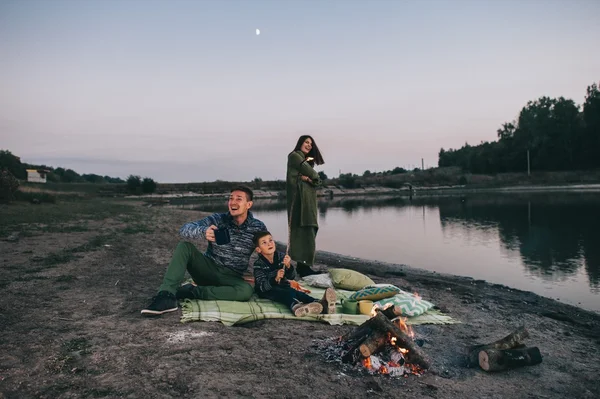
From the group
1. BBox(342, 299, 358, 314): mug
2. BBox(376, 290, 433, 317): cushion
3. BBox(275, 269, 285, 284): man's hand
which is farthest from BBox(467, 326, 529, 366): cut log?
BBox(275, 269, 285, 284): man's hand

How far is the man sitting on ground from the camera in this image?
16.0 ft

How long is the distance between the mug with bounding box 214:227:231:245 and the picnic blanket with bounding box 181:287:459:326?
0.79 meters

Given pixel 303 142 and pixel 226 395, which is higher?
pixel 303 142

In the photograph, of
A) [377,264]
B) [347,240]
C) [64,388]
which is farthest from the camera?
[347,240]

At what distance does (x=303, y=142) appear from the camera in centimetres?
736

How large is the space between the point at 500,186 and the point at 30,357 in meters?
66.3

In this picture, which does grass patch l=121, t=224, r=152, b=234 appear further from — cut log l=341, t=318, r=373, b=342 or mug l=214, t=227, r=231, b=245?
cut log l=341, t=318, r=373, b=342

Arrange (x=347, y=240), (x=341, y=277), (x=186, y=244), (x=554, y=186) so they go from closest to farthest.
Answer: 1. (x=186, y=244)
2. (x=341, y=277)
3. (x=347, y=240)
4. (x=554, y=186)

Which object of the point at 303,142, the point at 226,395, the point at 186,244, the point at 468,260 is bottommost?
the point at 468,260

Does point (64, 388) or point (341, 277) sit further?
point (341, 277)

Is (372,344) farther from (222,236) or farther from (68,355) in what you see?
(68,355)

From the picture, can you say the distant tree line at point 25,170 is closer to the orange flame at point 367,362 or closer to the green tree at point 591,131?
the orange flame at point 367,362

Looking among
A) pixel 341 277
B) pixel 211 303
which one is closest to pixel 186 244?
pixel 211 303

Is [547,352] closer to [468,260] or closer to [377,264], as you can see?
[377,264]
